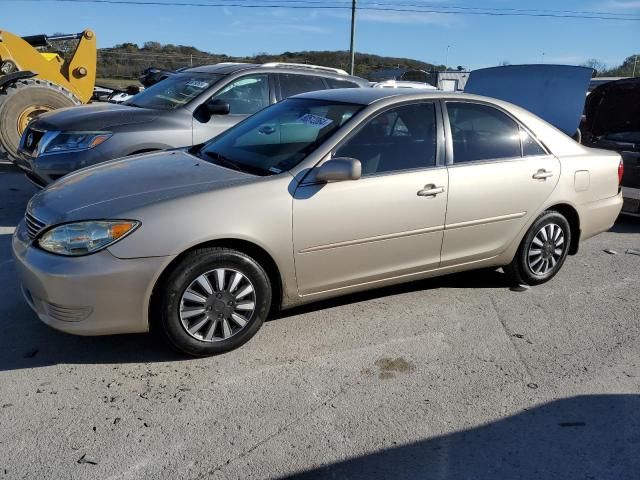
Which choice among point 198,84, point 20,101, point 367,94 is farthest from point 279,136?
point 20,101

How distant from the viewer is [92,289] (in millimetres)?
3207

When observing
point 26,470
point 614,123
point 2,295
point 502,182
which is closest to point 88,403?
point 26,470

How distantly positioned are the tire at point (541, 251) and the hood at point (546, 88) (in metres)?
2.35

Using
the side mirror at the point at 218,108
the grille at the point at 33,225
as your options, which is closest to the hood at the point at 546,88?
the side mirror at the point at 218,108

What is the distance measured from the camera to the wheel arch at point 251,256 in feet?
11.1

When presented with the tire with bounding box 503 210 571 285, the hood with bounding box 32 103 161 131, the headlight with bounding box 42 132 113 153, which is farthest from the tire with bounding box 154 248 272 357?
the hood with bounding box 32 103 161 131

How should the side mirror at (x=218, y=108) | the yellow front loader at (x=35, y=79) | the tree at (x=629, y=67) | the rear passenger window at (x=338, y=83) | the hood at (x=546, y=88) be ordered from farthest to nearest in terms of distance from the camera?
the tree at (x=629, y=67) < the yellow front loader at (x=35, y=79) < the rear passenger window at (x=338, y=83) < the hood at (x=546, y=88) < the side mirror at (x=218, y=108)

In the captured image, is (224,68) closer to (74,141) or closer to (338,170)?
(74,141)

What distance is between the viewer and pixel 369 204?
3.90m

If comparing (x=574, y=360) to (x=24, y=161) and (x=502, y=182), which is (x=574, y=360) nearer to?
(x=502, y=182)

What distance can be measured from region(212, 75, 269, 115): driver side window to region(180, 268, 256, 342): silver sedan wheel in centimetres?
352

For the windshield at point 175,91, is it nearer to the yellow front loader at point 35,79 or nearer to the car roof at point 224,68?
the car roof at point 224,68

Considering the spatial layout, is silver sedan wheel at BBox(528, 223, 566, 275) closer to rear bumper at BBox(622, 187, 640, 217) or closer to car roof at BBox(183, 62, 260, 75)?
rear bumper at BBox(622, 187, 640, 217)

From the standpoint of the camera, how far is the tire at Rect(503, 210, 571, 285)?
4863 mm
